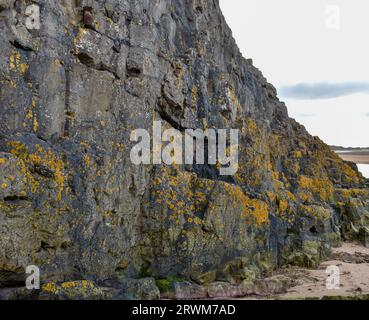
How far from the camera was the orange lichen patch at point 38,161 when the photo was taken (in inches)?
570

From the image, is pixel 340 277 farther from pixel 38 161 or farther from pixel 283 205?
pixel 38 161

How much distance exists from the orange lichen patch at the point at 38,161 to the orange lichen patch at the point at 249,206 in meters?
9.43

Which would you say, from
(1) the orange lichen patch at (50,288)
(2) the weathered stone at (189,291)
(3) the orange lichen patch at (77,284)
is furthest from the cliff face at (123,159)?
(2) the weathered stone at (189,291)

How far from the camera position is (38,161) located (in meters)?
14.9

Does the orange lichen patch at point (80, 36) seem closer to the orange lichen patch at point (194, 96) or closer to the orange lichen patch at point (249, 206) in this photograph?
the orange lichen patch at point (194, 96)

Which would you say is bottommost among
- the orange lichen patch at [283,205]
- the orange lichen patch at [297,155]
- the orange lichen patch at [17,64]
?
the orange lichen patch at [283,205]

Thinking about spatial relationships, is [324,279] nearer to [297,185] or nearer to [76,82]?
[297,185]

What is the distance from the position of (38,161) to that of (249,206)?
12461mm

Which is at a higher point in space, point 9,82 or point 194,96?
point 194,96

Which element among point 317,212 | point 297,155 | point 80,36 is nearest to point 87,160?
point 80,36

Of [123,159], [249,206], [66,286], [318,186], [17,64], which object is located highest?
[17,64]
